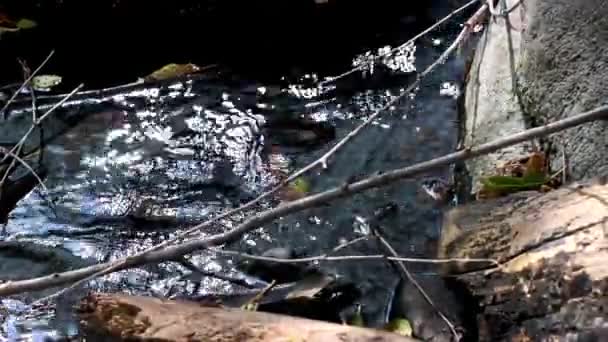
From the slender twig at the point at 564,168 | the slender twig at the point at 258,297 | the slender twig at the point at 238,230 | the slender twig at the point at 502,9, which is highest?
the slender twig at the point at 502,9

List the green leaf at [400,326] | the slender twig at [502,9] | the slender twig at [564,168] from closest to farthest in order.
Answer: the green leaf at [400,326], the slender twig at [564,168], the slender twig at [502,9]

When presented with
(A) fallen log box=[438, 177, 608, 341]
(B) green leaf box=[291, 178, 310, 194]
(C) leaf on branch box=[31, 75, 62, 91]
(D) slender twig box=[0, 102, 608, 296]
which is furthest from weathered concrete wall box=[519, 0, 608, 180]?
(C) leaf on branch box=[31, 75, 62, 91]

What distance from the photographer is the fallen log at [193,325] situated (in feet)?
7.36

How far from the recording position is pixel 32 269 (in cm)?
309

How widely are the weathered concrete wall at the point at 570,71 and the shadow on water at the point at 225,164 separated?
569 mm

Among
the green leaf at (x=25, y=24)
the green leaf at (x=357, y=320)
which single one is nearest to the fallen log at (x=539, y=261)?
the green leaf at (x=357, y=320)

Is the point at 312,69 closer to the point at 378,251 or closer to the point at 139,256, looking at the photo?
the point at 378,251

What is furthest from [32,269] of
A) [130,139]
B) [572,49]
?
[572,49]

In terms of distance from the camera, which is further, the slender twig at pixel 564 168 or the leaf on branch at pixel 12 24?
the leaf on branch at pixel 12 24

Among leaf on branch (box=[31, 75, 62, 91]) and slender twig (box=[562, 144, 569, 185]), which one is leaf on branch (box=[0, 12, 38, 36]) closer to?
leaf on branch (box=[31, 75, 62, 91])

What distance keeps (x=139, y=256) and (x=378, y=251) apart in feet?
4.45

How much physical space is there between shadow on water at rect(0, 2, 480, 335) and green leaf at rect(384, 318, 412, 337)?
0.12 meters

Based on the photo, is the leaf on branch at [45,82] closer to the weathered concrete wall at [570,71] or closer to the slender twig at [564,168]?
the weathered concrete wall at [570,71]

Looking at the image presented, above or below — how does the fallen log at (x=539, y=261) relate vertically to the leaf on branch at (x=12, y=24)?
below
